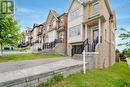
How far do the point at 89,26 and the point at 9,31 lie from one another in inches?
474

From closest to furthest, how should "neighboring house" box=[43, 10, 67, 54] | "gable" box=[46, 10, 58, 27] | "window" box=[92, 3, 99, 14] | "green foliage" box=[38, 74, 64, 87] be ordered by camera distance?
"green foliage" box=[38, 74, 64, 87]
"window" box=[92, 3, 99, 14]
"neighboring house" box=[43, 10, 67, 54]
"gable" box=[46, 10, 58, 27]

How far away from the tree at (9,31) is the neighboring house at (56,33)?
22.7ft

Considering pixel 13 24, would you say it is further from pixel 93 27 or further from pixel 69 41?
pixel 93 27

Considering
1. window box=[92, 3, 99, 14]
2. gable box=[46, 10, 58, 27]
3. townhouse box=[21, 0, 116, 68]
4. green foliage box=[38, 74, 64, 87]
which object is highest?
gable box=[46, 10, 58, 27]

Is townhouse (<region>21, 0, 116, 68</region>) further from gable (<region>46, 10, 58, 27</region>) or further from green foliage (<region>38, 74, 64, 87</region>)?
green foliage (<region>38, 74, 64, 87</region>)

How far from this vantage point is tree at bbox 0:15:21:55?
27.8m

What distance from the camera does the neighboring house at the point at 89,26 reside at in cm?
2236

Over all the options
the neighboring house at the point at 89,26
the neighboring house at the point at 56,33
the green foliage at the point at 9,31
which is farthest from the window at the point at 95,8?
the green foliage at the point at 9,31

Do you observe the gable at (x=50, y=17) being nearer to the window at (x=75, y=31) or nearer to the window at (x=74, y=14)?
the window at (x=74, y=14)

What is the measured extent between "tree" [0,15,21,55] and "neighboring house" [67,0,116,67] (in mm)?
8340

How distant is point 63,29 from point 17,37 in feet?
26.9

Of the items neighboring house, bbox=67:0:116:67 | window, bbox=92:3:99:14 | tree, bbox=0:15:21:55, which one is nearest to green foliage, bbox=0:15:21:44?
tree, bbox=0:15:21:55

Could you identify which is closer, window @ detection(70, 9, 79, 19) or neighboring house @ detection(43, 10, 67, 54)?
window @ detection(70, 9, 79, 19)

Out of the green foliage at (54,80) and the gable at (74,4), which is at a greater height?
the gable at (74,4)
